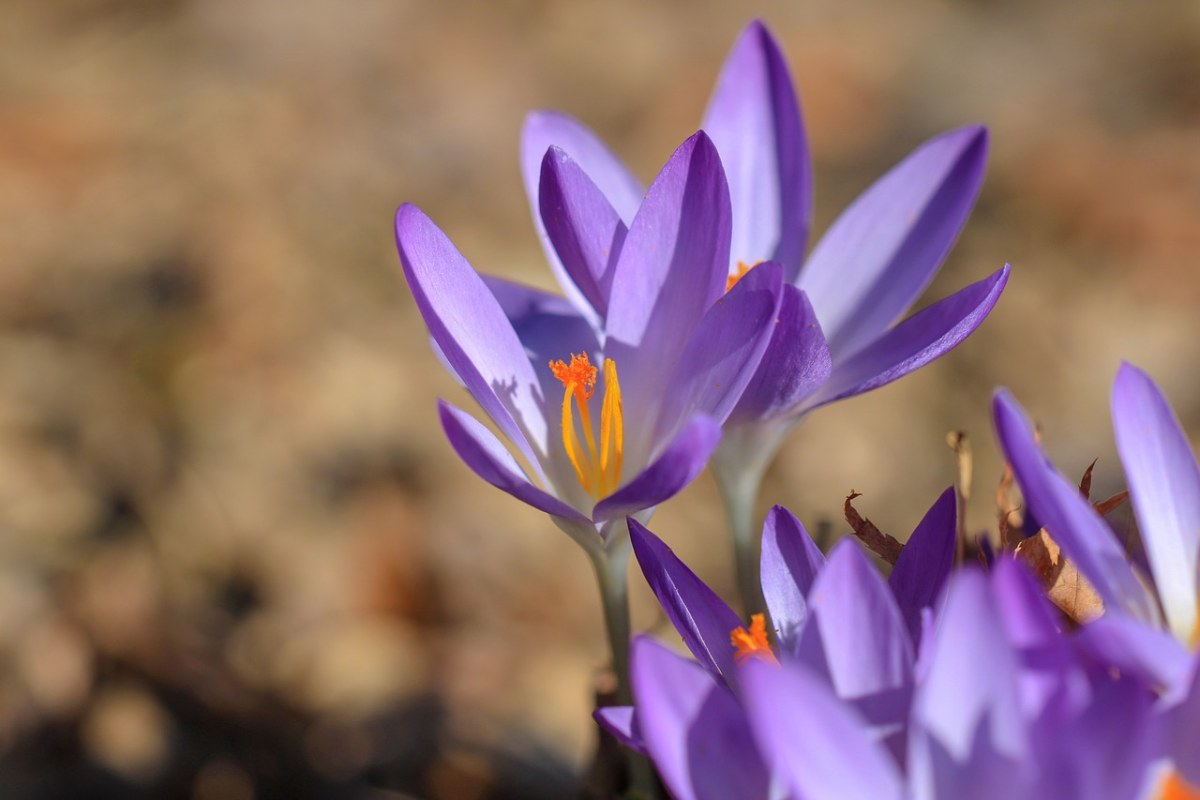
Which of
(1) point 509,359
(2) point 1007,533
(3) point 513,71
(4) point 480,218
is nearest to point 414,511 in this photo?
(4) point 480,218

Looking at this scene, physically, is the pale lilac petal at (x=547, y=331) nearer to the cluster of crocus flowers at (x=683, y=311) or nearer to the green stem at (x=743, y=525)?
the cluster of crocus flowers at (x=683, y=311)

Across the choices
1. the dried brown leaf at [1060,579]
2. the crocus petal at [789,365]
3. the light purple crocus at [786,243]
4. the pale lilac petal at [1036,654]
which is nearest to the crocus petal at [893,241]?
the light purple crocus at [786,243]

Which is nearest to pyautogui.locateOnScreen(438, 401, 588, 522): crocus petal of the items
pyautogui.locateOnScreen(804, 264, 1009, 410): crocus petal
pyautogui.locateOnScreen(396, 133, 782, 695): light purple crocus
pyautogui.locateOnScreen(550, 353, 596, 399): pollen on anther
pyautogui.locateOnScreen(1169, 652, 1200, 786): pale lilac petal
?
pyautogui.locateOnScreen(396, 133, 782, 695): light purple crocus

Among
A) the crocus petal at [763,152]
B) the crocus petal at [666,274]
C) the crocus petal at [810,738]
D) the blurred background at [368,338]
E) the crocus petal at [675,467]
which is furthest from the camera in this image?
the blurred background at [368,338]

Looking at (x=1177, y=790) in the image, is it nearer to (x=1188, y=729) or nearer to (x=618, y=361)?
(x=1188, y=729)

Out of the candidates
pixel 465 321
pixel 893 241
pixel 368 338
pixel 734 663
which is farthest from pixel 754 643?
pixel 368 338

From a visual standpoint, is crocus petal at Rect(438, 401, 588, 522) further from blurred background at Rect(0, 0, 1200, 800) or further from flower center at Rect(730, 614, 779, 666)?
blurred background at Rect(0, 0, 1200, 800)
